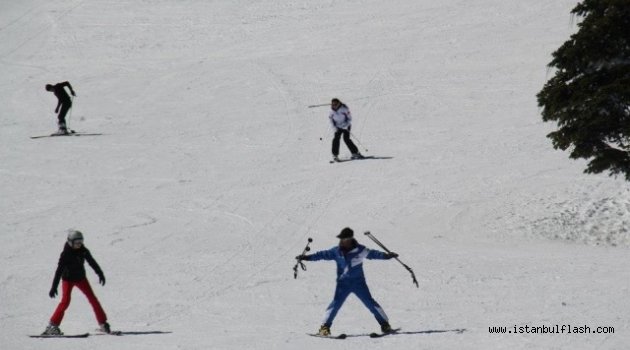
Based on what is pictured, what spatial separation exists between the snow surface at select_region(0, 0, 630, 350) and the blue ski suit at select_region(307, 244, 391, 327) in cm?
47

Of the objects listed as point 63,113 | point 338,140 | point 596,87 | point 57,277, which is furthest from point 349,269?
point 63,113

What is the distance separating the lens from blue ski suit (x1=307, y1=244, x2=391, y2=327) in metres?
12.3

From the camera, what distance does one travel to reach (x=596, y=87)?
1556 centimetres

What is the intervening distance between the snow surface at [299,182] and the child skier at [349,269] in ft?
1.22

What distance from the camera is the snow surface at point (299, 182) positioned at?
14102mm

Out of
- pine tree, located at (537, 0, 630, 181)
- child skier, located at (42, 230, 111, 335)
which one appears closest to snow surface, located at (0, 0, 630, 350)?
child skier, located at (42, 230, 111, 335)

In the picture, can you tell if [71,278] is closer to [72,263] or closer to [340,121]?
[72,263]

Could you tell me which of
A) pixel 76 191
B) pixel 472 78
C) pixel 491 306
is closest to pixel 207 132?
pixel 76 191

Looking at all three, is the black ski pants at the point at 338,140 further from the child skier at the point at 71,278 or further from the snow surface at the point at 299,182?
the child skier at the point at 71,278

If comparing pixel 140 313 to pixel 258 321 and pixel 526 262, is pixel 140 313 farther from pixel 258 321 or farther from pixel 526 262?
pixel 526 262

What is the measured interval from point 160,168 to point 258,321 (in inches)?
448

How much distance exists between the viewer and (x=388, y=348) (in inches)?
468

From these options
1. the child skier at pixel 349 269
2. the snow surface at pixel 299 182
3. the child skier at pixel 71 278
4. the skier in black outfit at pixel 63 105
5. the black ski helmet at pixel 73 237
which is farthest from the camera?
the skier in black outfit at pixel 63 105

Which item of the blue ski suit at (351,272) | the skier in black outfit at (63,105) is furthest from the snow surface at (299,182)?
the skier in black outfit at (63,105)
